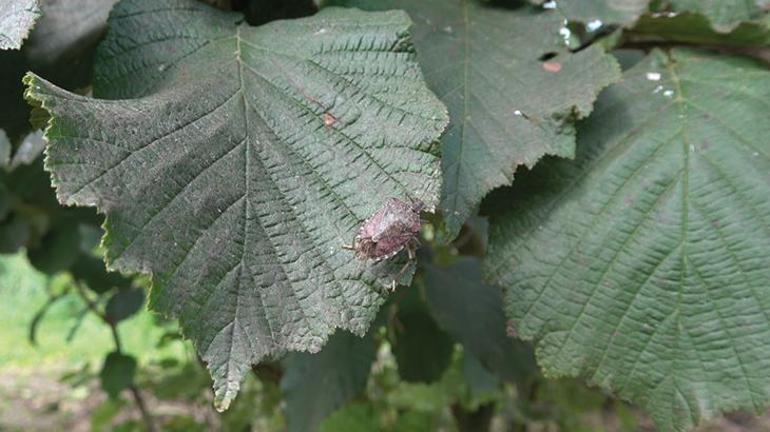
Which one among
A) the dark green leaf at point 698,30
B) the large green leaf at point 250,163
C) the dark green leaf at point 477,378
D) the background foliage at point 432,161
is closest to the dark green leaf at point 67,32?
the background foliage at point 432,161

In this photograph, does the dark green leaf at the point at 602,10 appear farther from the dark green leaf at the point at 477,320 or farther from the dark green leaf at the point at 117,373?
the dark green leaf at the point at 117,373

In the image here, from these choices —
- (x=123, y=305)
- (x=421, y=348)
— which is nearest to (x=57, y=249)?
(x=123, y=305)

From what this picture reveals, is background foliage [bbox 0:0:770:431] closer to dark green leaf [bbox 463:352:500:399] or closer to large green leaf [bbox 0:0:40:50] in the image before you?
large green leaf [bbox 0:0:40:50]

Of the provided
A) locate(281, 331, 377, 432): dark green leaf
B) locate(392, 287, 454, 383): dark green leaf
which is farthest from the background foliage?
locate(392, 287, 454, 383): dark green leaf

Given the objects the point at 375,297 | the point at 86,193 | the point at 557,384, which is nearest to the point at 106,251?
the point at 86,193

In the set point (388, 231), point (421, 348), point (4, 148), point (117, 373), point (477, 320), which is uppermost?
point (388, 231)

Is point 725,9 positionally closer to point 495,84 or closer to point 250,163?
point 495,84

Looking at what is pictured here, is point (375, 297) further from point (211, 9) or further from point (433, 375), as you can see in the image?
point (433, 375)
